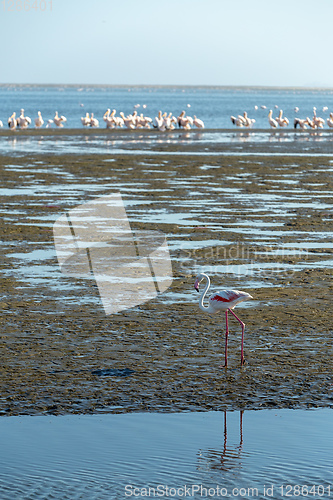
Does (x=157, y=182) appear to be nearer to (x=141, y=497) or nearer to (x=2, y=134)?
(x=141, y=497)

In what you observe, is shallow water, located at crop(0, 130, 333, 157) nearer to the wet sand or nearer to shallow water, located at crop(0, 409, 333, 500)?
the wet sand

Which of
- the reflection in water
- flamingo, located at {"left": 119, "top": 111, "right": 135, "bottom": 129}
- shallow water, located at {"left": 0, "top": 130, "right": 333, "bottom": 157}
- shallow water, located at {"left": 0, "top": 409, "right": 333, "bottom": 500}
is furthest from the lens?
flamingo, located at {"left": 119, "top": 111, "right": 135, "bottom": 129}

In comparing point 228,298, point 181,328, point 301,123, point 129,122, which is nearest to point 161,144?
point 129,122

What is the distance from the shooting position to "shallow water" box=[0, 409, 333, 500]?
20.5 feet

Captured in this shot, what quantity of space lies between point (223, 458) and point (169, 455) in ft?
1.36

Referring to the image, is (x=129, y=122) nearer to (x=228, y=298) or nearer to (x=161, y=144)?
(x=161, y=144)

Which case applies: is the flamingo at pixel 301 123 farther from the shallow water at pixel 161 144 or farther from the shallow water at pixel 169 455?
the shallow water at pixel 169 455

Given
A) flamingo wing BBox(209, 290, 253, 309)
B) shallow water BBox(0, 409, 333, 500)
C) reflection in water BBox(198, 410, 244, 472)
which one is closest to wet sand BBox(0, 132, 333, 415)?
shallow water BBox(0, 409, 333, 500)

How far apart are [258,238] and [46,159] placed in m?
18.5

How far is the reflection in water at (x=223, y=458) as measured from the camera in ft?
21.9

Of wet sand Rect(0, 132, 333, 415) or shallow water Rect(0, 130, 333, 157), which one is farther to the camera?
shallow water Rect(0, 130, 333, 157)

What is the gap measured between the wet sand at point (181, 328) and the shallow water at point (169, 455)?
29cm

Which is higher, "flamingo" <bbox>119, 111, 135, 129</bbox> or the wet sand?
the wet sand

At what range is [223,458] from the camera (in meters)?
6.85
